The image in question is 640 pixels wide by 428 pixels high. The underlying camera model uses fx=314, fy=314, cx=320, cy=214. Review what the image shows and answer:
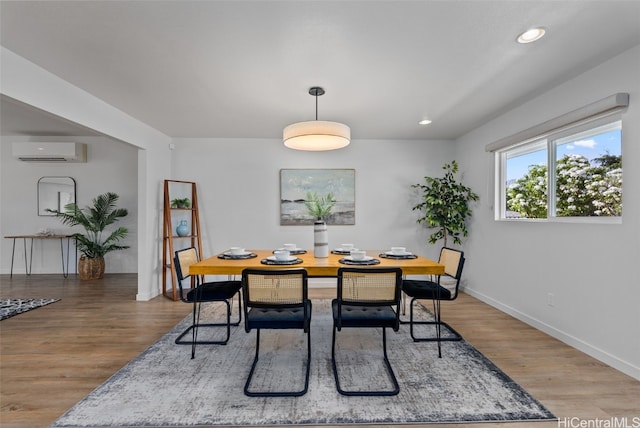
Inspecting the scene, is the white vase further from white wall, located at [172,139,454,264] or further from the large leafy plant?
the large leafy plant

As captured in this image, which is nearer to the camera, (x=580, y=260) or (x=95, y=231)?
(x=580, y=260)

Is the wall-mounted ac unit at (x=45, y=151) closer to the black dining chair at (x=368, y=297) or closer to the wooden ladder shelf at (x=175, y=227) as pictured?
the wooden ladder shelf at (x=175, y=227)

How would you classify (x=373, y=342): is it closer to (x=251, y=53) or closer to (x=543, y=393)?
(x=543, y=393)

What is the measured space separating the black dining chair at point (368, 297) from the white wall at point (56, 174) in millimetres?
4960

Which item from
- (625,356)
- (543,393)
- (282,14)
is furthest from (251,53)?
(625,356)

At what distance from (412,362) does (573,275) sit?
5.29 feet

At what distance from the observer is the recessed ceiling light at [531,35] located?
1.93m

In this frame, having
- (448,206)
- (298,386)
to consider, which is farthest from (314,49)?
(448,206)

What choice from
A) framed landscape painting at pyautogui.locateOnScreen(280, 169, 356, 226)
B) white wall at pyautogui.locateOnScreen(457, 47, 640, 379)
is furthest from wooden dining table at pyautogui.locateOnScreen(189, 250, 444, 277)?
framed landscape painting at pyautogui.locateOnScreen(280, 169, 356, 226)

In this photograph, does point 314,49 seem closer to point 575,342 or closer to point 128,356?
point 128,356

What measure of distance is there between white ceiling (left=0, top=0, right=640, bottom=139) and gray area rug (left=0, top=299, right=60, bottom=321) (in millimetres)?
2618

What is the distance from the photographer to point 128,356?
2.50 meters

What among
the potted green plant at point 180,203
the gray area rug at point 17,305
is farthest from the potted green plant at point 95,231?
the potted green plant at point 180,203

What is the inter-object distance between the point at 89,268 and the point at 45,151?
2.06 metres
